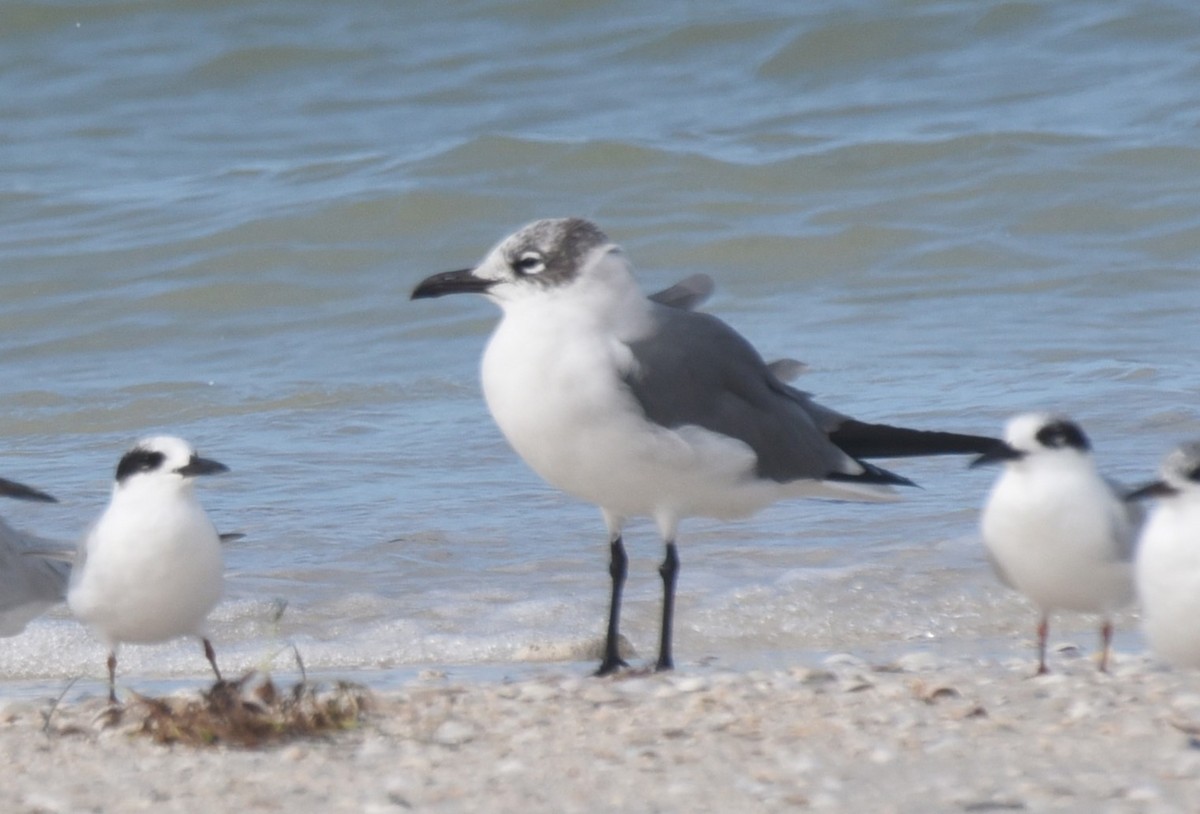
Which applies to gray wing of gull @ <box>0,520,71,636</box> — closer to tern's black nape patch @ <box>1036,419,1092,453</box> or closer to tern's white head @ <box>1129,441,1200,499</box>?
tern's black nape patch @ <box>1036,419,1092,453</box>

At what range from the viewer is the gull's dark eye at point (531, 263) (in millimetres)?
4891

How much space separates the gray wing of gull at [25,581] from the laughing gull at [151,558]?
1.86 ft

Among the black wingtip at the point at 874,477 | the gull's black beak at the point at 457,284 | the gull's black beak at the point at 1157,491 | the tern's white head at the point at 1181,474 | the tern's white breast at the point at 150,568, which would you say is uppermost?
the gull's black beak at the point at 457,284

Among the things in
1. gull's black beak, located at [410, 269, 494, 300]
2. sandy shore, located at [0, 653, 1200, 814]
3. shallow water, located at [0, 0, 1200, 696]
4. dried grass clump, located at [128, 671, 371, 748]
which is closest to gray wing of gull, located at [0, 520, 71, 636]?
shallow water, located at [0, 0, 1200, 696]

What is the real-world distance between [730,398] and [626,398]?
44 cm

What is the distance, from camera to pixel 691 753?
391 cm

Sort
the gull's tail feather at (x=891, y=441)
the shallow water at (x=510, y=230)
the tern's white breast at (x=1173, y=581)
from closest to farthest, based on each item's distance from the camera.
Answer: the tern's white breast at (x=1173, y=581)
the gull's tail feather at (x=891, y=441)
the shallow water at (x=510, y=230)

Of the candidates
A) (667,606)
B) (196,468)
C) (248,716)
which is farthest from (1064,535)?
(196,468)

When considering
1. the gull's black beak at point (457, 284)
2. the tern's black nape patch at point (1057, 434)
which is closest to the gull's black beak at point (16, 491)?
the gull's black beak at point (457, 284)

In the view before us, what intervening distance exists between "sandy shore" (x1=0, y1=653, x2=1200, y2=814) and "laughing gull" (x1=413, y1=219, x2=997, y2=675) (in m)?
0.55

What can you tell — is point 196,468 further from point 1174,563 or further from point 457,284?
point 1174,563

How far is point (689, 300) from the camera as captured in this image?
545 cm

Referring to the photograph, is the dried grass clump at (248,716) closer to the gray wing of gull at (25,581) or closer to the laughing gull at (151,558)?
the laughing gull at (151,558)

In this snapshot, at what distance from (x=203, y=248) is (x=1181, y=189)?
5.86 meters
